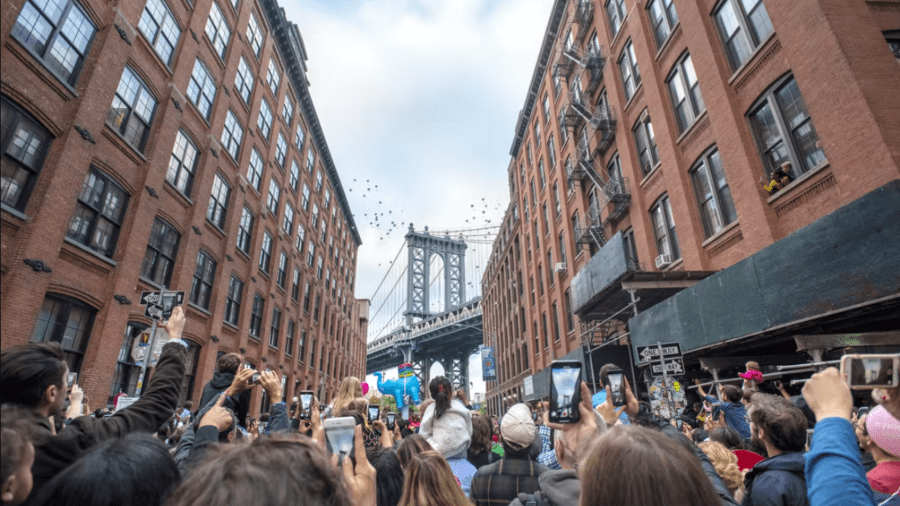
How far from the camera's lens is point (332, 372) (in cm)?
4075

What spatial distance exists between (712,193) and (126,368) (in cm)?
1910

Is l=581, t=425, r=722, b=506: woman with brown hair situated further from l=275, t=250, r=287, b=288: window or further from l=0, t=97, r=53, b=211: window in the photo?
l=275, t=250, r=287, b=288: window

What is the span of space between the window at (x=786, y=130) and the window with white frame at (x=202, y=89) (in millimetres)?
19753

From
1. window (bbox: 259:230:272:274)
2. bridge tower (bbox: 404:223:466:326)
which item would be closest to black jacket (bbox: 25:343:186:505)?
window (bbox: 259:230:272:274)

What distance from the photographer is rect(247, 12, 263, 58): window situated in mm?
24047

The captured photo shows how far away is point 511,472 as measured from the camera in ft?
11.1

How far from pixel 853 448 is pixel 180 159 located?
2003 centimetres

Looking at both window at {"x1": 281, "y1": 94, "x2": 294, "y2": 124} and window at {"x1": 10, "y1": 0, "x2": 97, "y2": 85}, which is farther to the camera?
window at {"x1": 281, "y1": 94, "x2": 294, "y2": 124}

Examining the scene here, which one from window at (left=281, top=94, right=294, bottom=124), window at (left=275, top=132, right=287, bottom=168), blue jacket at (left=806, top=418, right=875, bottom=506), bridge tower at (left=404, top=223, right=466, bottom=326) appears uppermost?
bridge tower at (left=404, top=223, right=466, bottom=326)

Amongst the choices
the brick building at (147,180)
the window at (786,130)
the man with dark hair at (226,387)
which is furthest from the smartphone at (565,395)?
the brick building at (147,180)

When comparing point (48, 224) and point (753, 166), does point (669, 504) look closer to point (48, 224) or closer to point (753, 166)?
point (753, 166)

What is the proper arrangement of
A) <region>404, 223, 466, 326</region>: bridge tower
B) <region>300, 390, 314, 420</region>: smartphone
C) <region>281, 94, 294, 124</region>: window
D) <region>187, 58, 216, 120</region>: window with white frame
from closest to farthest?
<region>300, 390, 314, 420</region>: smartphone → <region>187, 58, 216, 120</region>: window with white frame → <region>281, 94, 294, 124</region>: window → <region>404, 223, 466, 326</region>: bridge tower

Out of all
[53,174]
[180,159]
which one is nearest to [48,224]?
[53,174]

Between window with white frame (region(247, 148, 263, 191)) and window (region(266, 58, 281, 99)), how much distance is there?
5041 mm
